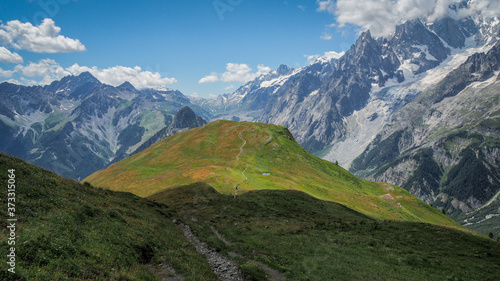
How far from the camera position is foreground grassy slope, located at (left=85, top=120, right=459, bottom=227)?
94594mm

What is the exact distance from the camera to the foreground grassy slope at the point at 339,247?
2923 centimetres

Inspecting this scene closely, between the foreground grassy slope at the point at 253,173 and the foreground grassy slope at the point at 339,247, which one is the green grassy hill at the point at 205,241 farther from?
the foreground grassy slope at the point at 253,173

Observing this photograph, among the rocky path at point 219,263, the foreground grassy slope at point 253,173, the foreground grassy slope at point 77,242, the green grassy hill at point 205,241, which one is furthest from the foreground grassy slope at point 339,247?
the foreground grassy slope at point 253,173

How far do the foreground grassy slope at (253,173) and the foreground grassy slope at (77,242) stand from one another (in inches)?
2196

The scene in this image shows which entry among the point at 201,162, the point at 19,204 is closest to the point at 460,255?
the point at 19,204

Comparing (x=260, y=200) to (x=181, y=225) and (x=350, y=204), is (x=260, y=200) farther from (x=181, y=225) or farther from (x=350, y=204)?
(x=350, y=204)

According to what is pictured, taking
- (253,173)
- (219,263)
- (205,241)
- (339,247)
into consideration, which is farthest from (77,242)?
(253,173)

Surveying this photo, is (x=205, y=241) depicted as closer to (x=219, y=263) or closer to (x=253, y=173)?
(x=219, y=263)

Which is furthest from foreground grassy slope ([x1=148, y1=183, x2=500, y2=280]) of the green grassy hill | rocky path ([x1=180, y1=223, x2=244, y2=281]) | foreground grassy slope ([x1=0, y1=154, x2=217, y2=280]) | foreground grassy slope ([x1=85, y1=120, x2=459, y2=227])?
foreground grassy slope ([x1=85, y1=120, x2=459, y2=227])

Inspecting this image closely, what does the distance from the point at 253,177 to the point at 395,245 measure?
66.1m

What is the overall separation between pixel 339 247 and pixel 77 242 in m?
32.2

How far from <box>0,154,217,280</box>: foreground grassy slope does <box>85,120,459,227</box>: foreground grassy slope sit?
Result: 55.8 meters

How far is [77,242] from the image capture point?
68.6 feet

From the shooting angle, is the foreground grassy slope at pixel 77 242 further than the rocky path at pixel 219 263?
No
